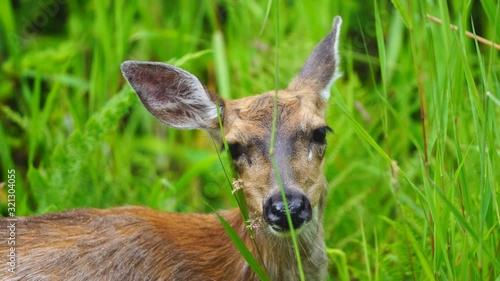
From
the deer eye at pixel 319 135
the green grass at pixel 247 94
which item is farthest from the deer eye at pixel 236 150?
the green grass at pixel 247 94

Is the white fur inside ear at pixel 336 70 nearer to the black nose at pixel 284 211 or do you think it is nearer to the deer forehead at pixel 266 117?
the deer forehead at pixel 266 117

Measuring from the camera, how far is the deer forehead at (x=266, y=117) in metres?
4.78

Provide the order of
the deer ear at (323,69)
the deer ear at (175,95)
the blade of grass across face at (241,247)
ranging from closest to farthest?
the blade of grass across face at (241,247) < the deer ear at (175,95) < the deer ear at (323,69)

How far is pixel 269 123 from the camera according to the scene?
15.8ft

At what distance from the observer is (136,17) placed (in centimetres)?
823

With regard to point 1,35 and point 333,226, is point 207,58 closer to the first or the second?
point 1,35

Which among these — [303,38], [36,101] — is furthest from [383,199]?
[36,101]

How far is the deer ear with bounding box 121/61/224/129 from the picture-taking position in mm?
5074

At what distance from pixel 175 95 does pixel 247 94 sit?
162 cm

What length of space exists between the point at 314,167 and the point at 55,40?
3950 mm

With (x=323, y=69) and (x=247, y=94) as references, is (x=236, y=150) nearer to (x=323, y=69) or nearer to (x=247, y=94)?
(x=323, y=69)

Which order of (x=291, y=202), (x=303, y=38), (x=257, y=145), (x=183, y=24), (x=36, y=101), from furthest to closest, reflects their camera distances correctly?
(x=183, y=24) → (x=303, y=38) → (x=36, y=101) → (x=257, y=145) → (x=291, y=202)

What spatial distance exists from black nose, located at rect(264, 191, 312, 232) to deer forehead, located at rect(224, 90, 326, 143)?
1.50 feet

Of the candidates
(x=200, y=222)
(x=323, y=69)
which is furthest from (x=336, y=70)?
(x=200, y=222)
